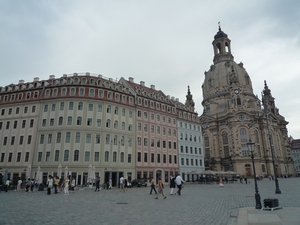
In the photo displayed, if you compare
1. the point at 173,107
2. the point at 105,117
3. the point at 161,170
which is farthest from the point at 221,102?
the point at 105,117

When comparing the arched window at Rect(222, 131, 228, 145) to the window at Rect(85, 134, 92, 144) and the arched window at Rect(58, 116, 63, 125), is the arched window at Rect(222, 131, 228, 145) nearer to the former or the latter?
the window at Rect(85, 134, 92, 144)

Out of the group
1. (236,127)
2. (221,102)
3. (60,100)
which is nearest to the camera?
(60,100)

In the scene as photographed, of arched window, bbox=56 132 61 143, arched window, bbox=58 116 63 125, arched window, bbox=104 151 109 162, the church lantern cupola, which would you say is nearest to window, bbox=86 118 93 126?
arched window, bbox=58 116 63 125

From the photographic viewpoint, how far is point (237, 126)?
84.1 metres

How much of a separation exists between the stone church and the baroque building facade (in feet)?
146

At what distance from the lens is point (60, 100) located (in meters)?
39.7

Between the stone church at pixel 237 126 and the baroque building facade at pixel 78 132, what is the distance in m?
44.5

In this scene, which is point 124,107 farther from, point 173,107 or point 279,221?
point 279,221

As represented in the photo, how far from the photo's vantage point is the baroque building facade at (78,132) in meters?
36.9

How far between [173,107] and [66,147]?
2706 cm

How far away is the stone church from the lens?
80.8 metres

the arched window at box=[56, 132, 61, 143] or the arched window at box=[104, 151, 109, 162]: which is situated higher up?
the arched window at box=[56, 132, 61, 143]

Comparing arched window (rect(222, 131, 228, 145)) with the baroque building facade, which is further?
arched window (rect(222, 131, 228, 145))

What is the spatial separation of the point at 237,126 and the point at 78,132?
65205mm
